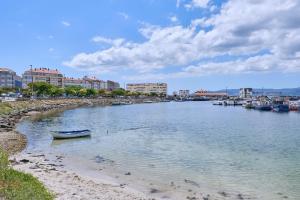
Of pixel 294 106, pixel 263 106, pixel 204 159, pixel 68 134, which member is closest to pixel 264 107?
pixel 263 106

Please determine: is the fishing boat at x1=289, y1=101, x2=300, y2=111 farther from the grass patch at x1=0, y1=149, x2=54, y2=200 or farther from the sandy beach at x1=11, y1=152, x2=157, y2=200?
the grass patch at x1=0, y1=149, x2=54, y2=200

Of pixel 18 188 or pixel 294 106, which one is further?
pixel 294 106

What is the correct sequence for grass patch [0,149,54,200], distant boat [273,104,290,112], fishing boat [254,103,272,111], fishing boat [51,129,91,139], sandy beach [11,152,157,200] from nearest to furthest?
grass patch [0,149,54,200], sandy beach [11,152,157,200], fishing boat [51,129,91,139], distant boat [273,104,290,112], fishing boat [254,103,272,111]

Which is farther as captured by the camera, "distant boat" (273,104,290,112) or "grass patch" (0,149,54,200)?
"distant boat" (273,104,290,112)

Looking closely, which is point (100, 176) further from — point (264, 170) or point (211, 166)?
point (264, 170)

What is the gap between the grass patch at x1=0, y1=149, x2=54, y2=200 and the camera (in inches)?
722

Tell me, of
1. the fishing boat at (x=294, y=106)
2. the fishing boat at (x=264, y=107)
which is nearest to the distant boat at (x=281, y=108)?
the fishing boat at (x=294, y=106)

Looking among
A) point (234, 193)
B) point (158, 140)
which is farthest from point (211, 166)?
point (158, 140)

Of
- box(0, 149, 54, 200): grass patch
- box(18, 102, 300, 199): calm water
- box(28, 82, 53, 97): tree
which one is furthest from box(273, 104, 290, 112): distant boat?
box(0, 149, 54, 200): grass patch

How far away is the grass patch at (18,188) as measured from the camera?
18.3 meters

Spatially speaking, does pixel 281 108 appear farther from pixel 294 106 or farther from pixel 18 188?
pixel 18 188

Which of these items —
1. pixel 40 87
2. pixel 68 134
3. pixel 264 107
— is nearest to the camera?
pixel 68 134

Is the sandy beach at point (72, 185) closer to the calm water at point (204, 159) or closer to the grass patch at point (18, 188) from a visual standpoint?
the grass patch at point (18, 188)

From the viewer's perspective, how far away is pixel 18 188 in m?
20.0
